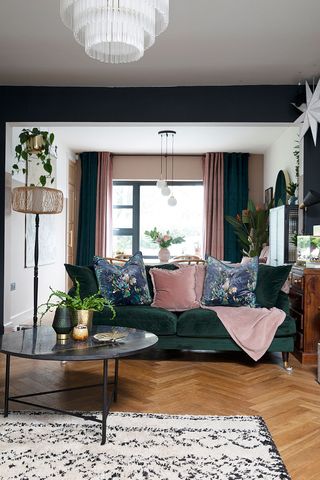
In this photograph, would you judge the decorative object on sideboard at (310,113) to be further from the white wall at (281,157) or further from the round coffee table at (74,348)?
the round coffee table at (74,348)

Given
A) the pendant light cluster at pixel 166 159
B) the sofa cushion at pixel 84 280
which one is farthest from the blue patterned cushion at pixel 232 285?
the pendant light cluster at pixel 166 159

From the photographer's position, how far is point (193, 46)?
157 inches

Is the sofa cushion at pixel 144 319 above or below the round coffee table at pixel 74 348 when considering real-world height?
below

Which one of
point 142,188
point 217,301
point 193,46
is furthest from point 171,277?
point 142,188

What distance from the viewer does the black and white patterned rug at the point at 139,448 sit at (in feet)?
6.42

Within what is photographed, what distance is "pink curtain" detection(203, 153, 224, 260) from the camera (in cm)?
873

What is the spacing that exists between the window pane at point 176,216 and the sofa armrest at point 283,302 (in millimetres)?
5187

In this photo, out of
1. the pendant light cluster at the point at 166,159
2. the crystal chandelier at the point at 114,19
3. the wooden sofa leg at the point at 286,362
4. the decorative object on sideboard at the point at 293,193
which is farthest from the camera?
the pendant light cluster at the point at 166,159

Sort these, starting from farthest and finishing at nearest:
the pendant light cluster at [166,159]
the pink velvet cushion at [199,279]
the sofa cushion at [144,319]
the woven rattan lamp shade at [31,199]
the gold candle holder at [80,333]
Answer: the pendant light cluster at [166,159] → the woven rattan lamp shade at [31,199] → the pink velvet cushion at [199,279] → the sofa cushion at [144,319] → the gold candle holder at [80,333]

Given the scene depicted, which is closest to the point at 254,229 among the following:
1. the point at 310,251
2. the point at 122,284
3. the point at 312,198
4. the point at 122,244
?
the point at 122,244

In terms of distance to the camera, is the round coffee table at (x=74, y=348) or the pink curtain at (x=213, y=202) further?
the pink curtain at (x=213, y=202)

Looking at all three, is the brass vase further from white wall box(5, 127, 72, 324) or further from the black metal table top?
white wall box(5, 127, 72, 324)

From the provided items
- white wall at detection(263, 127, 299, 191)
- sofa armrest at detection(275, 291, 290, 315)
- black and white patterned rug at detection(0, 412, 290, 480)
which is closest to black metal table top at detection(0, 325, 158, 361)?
black and white patterned rug at detection(0, 412, 290, 480)

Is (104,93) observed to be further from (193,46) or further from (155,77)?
(193,46)
